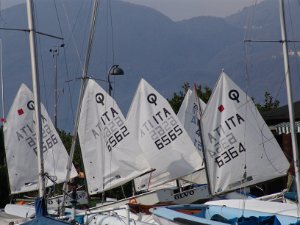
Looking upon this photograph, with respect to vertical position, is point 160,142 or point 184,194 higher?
point 160,142

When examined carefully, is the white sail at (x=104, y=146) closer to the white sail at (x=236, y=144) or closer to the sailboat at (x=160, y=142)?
the sailboat at (x=160, y=142)

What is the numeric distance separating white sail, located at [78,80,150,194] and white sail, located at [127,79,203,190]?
1193 millimetres

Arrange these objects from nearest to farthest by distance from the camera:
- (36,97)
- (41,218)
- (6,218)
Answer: (41,218) < (36,97) < (6,218)

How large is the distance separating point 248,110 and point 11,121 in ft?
29.3

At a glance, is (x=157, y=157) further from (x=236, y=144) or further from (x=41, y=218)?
(x=41, y=218)

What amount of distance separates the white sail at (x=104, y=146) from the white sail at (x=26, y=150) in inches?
128

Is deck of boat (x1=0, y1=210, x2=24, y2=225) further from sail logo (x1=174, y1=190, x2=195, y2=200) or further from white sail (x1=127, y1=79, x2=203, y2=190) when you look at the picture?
sail logo (x1=174, y1=190, x2=195, y2=200)

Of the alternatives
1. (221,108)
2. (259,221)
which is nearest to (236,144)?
(221,108)

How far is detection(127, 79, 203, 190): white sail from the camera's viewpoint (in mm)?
27969

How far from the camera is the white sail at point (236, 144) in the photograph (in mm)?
24047

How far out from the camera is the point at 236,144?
24.4m

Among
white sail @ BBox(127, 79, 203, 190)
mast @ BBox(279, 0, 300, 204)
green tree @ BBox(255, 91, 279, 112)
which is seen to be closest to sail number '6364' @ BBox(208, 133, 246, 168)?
white sail @ BBox(127, 79, 203, 190)

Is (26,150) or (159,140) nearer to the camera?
(159,140)

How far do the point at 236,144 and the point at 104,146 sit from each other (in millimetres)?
4265
